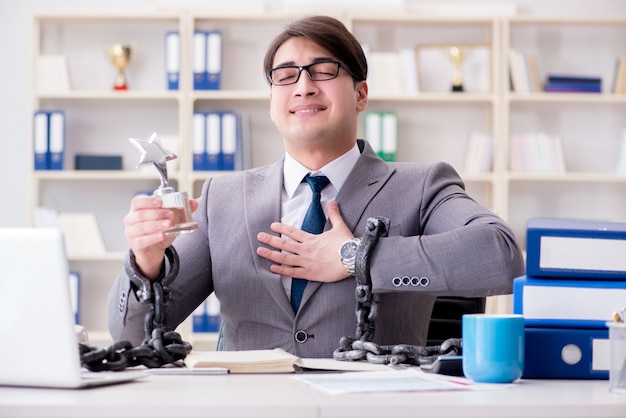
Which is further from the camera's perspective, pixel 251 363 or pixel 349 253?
pixel 349 253

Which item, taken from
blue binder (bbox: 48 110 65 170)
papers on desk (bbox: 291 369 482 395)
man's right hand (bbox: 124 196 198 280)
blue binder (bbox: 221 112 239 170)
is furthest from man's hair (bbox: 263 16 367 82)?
blue binder (bbox: 48 110 65 170)

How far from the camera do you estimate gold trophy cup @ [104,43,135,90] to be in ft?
15.5

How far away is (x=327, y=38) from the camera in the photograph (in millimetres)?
2119

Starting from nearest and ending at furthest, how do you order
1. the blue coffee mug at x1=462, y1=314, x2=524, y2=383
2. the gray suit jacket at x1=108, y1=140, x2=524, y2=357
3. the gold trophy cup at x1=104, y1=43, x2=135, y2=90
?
the blue coffee mug at x1=462, y1=314, x2=524, y2=383 → the gray suit jacket at x1=108, y1=140, x2=524, y2=357 → the gold trophy cup at x1=104, y1=43, x2=135, y2=90

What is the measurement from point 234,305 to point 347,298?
266 mm

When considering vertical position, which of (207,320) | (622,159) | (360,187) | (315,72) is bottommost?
(207,320)

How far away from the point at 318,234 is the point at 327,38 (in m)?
0.47

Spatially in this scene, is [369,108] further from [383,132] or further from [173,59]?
[173,59]

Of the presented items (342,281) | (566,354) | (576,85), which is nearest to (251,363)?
(566,354)

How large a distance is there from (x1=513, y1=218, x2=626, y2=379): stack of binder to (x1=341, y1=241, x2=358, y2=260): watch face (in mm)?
503

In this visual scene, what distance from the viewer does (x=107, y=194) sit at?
191 inches

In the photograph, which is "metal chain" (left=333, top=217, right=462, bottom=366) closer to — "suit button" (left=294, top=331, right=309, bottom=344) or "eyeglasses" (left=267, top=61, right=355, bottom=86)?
"suit button" (left=294, top=331, right=309, bottom=344)

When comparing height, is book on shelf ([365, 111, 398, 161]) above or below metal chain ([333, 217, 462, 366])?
above

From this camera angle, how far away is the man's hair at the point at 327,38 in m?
2.12
